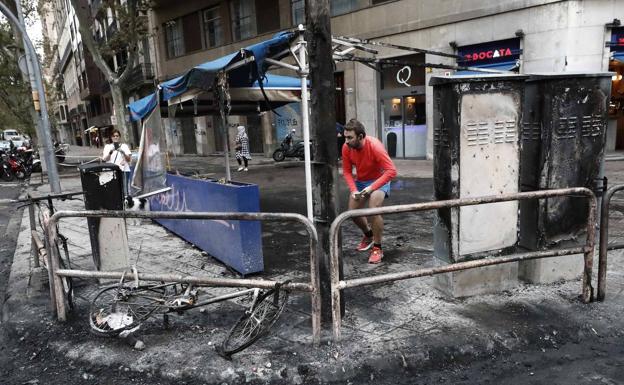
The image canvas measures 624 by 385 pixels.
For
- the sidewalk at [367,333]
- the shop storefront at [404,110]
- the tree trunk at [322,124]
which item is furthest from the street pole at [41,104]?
the shop storefront at [404,110]

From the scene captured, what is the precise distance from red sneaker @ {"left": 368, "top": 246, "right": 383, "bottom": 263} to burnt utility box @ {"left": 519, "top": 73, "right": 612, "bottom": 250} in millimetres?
1591

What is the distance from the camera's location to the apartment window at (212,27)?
2353 centimetres

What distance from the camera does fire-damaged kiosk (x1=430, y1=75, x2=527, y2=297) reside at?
145 inches

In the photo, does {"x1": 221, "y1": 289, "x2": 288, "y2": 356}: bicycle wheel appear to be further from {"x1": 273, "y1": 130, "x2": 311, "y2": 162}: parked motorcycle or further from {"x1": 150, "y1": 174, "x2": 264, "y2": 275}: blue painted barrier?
{"x1": 273, "y1": 130, "x2": 311, "y2": 162}: parked motorcycle

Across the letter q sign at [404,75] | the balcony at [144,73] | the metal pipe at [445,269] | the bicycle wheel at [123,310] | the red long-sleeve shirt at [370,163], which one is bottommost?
the bicycle wheel at [123,310]

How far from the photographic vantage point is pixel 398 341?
331 centimetres

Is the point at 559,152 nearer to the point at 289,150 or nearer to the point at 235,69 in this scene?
the point at 235,69

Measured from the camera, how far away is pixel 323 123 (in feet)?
10.8

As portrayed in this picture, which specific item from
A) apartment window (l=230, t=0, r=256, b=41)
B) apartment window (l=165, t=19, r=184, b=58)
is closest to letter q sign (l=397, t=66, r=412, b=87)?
apartment window (l=230, t=0, r=256, b=41)

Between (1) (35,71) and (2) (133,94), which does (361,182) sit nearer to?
(1) (35,71)

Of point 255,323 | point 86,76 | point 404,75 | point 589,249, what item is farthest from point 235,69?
point 86,76

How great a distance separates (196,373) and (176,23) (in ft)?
86.9

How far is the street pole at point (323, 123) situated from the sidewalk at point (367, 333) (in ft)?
1.80

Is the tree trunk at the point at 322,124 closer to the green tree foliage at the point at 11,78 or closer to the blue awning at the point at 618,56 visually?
the blue awning at the point at 618,56
